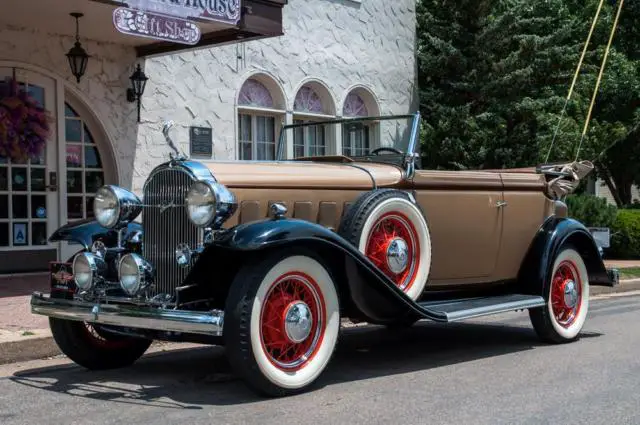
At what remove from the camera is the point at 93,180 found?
1172 cm

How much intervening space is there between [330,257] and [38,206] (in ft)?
22.4

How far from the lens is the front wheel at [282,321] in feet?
15.6

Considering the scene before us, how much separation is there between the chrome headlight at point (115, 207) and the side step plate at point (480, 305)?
2070 mm

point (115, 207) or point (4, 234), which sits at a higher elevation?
point (115, 207)

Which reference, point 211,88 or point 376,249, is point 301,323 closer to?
point 376,249

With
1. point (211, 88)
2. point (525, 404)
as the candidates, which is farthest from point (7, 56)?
point (525, 404)

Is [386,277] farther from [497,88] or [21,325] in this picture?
[497,88]

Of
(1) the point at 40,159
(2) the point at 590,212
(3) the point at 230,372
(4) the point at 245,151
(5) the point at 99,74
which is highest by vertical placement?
(5) the point at 99,74

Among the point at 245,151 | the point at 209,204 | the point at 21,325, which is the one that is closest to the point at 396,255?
the point at 209,204

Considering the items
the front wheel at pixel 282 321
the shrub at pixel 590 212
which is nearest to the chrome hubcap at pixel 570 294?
the front wheel at pixel 282 321

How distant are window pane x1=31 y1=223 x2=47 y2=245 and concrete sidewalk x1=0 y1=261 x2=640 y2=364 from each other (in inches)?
19.4

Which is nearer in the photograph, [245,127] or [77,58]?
[77,58]

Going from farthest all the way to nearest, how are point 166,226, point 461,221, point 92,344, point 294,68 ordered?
point 294,68, point 461,221, point 92,344, point 166,226

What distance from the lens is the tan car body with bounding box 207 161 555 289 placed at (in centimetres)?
569
